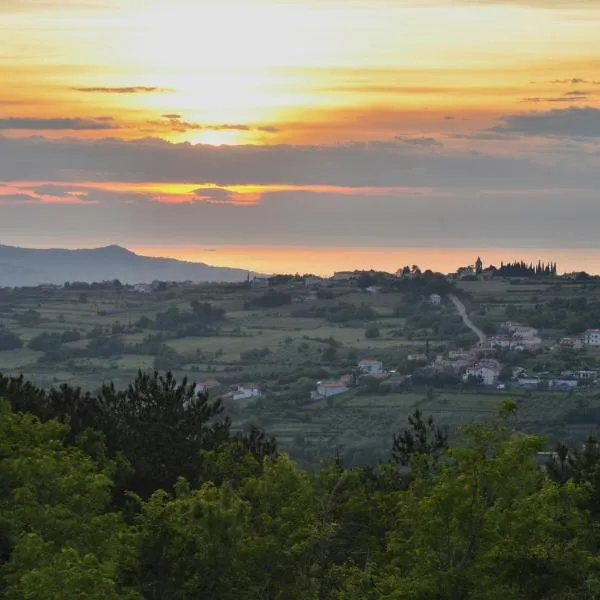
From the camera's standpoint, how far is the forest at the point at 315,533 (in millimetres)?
20781

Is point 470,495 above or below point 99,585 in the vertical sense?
above

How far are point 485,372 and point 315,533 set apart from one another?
78.9 m

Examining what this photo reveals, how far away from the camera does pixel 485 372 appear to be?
101 metres

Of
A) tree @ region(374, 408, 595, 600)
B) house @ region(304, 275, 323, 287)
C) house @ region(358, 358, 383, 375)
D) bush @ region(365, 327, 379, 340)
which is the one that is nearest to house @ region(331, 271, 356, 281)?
house @ region(304, 275, 323, 287)

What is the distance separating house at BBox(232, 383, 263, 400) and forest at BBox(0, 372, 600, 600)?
231 ft

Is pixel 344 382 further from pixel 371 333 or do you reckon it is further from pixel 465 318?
pixel 465 318

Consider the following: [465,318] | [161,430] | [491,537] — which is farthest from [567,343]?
[491,537]

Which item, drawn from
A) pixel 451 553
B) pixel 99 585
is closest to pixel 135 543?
pixel 99 585

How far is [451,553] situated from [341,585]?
111 inches

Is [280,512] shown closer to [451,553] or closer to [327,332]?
[451,553]

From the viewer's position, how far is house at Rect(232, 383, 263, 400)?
99312 millimetres

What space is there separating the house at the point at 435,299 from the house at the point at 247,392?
45.1m

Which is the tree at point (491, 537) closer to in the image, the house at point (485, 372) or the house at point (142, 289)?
the house at point (485, 372)

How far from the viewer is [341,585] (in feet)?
76.4
